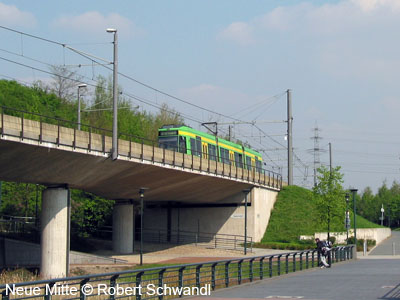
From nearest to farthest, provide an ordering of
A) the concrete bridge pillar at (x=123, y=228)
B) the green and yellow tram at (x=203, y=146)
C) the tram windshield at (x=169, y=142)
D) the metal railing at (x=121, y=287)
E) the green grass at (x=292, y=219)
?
the metal railing at (x=121, y=287) < the tram windshield at (x=169, y=142) < the green and yellow tram at (x=203, y=146) < the concrete bridge pillar at (x=123, y=228) < the green grass at (x=292, y=219)

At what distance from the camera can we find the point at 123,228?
5009cm

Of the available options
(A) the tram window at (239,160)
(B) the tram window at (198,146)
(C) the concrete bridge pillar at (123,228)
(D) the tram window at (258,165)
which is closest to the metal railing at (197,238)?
(A) the tram window at (239,160)

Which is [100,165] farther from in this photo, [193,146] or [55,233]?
[193,146]

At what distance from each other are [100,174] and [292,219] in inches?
1090

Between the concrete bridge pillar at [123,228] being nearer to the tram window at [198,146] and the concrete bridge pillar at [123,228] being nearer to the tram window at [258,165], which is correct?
the tram window at [198,146]

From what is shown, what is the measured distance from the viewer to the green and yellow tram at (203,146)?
4716 cm

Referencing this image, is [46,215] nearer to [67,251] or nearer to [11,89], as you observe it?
[67,251]

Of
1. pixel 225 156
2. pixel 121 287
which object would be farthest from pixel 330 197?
pixel 121 287

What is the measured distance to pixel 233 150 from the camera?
5806 centimetres

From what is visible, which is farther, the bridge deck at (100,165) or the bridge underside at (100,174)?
the bridge underside at (100,174)

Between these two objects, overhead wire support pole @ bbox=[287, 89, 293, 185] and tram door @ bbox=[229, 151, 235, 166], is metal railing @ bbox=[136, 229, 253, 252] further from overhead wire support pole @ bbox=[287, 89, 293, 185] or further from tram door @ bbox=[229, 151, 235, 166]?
overhead wire support pole @ bbox=[287, 89, 293, 185]

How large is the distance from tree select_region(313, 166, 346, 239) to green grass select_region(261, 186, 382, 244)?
4276 millimetres

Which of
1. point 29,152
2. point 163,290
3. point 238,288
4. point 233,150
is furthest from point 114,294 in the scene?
point 233,150

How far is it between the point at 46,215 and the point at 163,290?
21.2m
